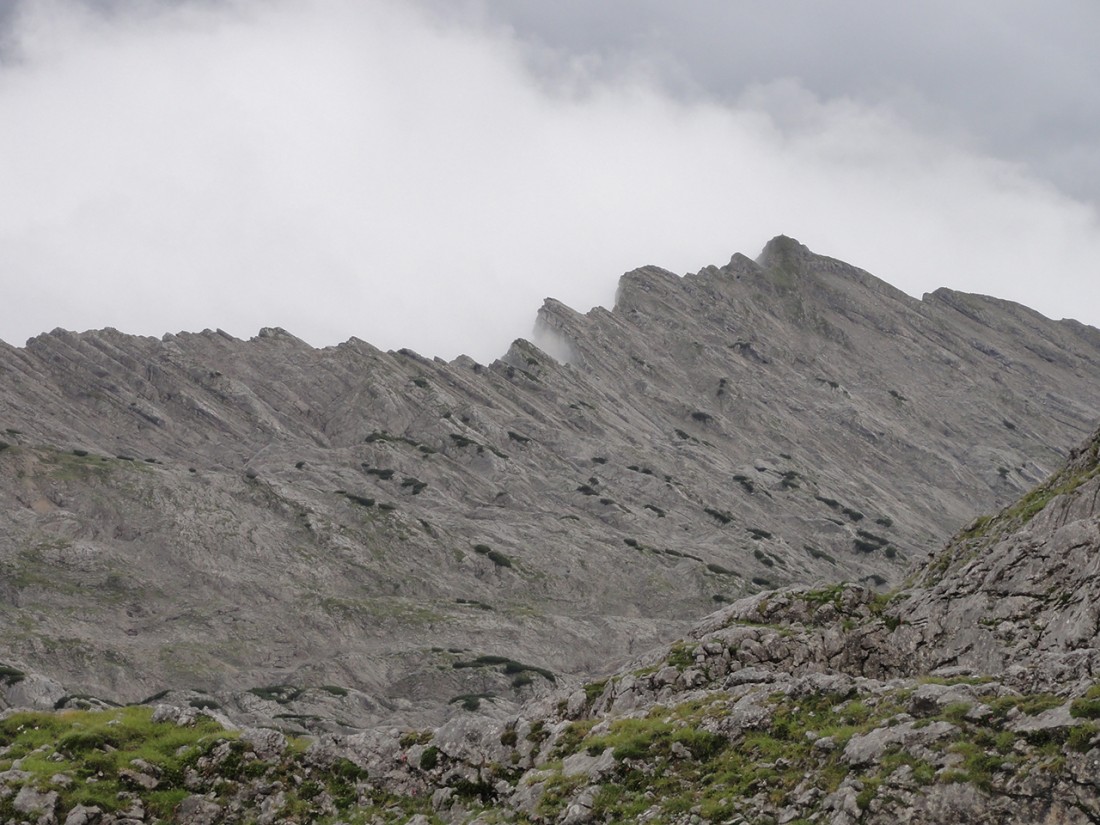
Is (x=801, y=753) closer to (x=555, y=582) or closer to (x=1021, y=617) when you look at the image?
(x=1021, y=617)

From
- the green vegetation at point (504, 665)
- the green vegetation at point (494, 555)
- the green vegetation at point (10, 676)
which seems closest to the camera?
the green vegetation at point (10, 676)

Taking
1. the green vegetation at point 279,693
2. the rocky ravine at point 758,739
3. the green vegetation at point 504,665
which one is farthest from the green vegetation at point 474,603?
the rocky ravine at point 758,739

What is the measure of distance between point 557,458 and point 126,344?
226 feet

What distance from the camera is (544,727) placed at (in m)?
29.0

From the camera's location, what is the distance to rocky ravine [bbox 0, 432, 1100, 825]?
2016 centimetres

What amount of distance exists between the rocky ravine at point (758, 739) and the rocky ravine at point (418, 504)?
52131mm

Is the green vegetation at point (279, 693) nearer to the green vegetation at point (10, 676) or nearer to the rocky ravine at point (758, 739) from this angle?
the green vegetation at point (10, 676)

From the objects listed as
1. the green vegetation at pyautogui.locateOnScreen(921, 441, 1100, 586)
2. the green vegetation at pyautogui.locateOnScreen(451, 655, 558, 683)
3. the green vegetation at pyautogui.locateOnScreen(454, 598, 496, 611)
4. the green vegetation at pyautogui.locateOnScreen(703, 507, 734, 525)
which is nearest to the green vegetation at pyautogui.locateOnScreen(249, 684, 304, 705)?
the green vegetation at pyautogui.locateOnScreen(451, 655, 558, 683)

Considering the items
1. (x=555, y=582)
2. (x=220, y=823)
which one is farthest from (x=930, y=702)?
(x=555, y=582)

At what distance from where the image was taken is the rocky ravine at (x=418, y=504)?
92688mm

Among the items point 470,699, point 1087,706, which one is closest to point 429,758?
point 1087,706

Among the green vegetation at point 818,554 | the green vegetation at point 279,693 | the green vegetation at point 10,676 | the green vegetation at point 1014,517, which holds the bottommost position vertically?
the green vegetation at point 279,693

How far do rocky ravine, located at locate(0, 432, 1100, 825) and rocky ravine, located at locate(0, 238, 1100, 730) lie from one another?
171ft

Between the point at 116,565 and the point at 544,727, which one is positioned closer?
the point at 544,727
